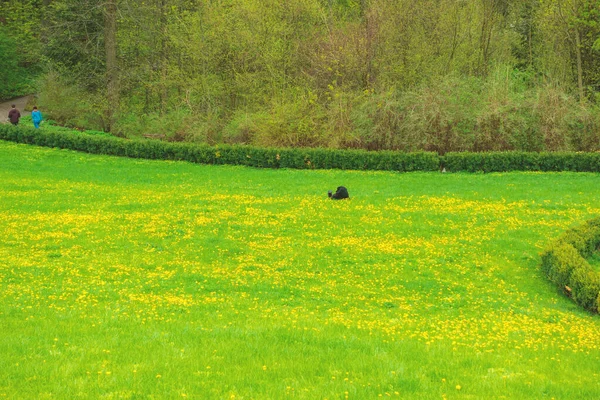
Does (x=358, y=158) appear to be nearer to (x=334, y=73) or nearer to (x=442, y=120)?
(x=442, y=120)

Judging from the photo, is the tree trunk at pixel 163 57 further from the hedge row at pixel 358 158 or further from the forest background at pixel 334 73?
the hedge row at pixel 358 158

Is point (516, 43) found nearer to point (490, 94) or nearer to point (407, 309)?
point (490, 94)

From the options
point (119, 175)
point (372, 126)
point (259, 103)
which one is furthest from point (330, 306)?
point (259, 103)

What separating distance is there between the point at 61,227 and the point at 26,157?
18.2m

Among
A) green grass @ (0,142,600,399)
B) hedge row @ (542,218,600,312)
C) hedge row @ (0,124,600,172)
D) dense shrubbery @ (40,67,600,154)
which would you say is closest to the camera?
green grass @ (0,142,600,399)

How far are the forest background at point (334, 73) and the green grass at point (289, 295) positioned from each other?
8733 mm

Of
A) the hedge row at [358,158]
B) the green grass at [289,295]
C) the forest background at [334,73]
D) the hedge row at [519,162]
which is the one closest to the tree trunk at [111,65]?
the forest background at [334,73]

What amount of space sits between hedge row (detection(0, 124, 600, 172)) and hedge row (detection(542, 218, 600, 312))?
1353 cm

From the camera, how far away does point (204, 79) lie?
139 ft

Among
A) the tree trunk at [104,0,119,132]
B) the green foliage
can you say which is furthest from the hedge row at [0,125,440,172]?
the green foliage

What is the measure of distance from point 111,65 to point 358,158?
22602mm

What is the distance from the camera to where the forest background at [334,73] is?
1357 inches

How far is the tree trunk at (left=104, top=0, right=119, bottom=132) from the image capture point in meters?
45.6

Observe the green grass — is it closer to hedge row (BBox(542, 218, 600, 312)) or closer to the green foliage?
hedge row (BBox(542, 218, 600, 312))
